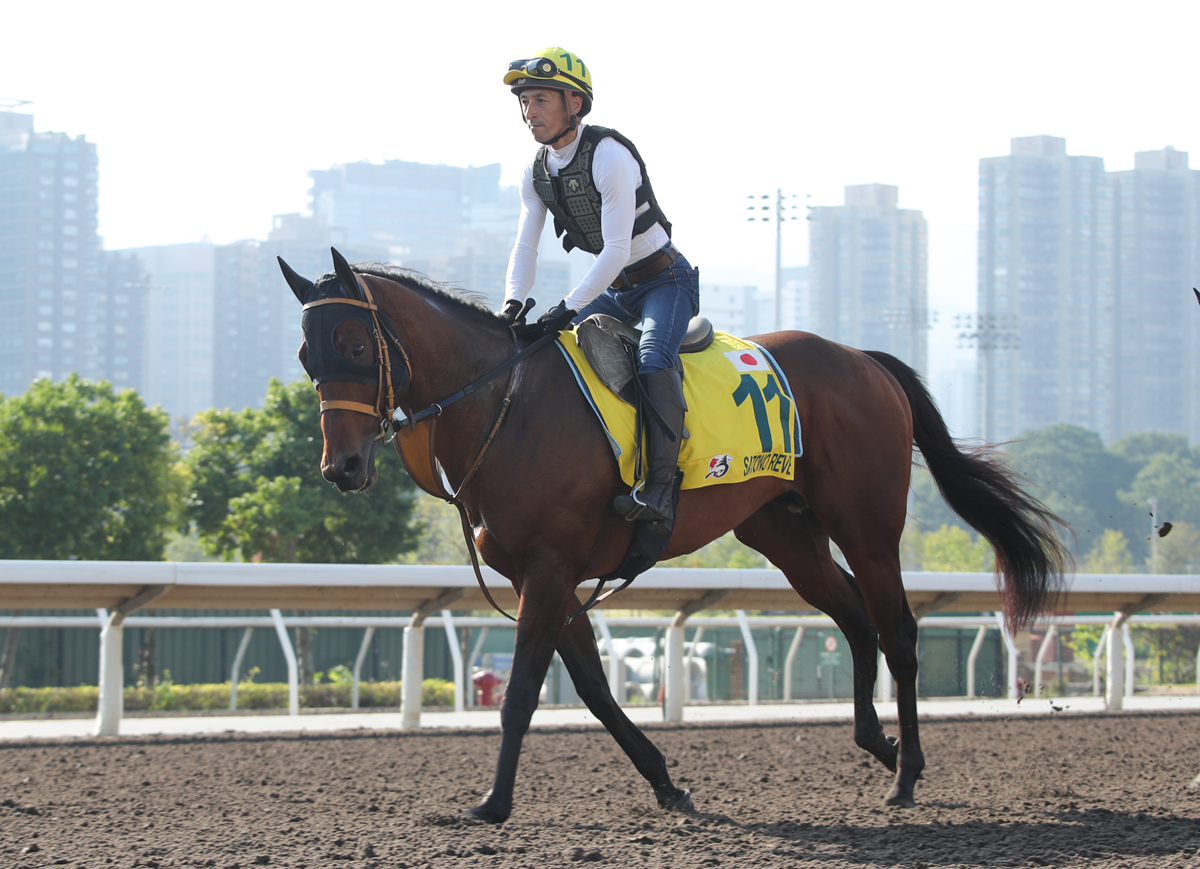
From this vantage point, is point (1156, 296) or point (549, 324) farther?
point (1156, 296)

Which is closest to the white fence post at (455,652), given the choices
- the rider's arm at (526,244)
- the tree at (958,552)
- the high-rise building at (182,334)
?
the rider's arm at (526,244)

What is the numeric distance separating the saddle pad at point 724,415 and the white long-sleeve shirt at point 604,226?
28 cm

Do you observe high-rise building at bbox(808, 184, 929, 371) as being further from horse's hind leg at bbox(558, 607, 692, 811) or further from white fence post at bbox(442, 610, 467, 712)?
horse's hind leg at bbox(558, 607, 692, 811)

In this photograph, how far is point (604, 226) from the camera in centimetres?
439

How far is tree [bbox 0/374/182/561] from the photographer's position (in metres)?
19.9

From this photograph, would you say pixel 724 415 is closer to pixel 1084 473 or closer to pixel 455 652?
pixel 455 652

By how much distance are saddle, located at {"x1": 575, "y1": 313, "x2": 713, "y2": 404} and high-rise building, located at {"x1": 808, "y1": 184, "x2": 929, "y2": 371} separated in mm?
114355

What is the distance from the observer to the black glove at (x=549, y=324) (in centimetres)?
432

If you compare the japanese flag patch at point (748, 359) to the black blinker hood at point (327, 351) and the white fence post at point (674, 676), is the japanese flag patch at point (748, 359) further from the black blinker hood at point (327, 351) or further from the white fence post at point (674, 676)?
the white fence post at point (674, 676)

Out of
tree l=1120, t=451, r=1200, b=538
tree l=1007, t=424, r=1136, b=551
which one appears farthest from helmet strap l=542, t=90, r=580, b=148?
tree l=1007, t=424, r=1136, b=551

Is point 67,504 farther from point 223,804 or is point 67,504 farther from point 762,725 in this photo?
point 223,804

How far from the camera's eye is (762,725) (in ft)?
27.3

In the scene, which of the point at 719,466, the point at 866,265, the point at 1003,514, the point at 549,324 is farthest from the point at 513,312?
the point at 866,265

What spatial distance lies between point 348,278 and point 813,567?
8.32 ft
